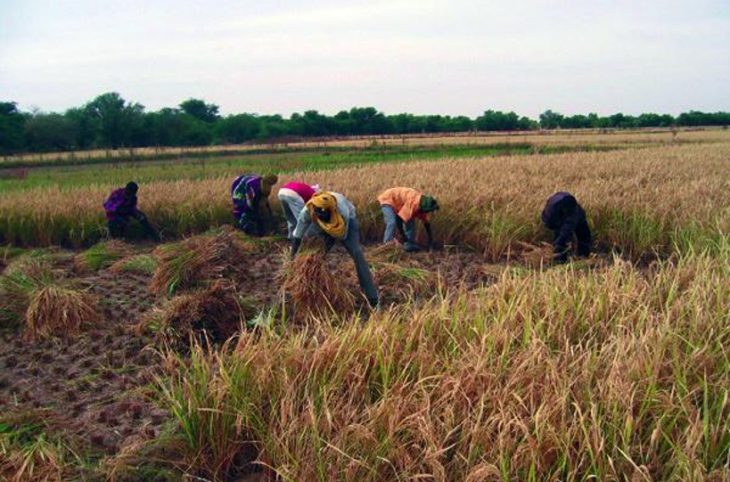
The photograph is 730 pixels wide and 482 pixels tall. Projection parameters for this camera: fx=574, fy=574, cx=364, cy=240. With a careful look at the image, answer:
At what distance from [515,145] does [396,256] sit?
92.8 feet

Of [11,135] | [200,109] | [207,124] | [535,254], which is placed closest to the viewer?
[535,254]

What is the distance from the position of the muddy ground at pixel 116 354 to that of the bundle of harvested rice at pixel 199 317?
189 millimetres

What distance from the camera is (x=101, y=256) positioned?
25.0 ft

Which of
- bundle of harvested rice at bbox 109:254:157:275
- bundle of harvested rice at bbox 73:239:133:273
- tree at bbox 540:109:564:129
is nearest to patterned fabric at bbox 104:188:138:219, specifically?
bundle of harvested rice at bbox 73:239:133:273

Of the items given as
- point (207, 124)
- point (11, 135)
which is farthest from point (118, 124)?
point (207, 124)

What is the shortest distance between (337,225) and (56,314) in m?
2.61

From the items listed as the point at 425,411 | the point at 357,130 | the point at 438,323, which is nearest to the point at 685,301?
the point at 438,323

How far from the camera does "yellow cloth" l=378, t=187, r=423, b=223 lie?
7.39 metres

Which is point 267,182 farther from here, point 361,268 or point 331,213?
point 361,268

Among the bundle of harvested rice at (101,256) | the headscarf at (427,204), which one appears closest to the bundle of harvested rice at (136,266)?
the bundle of harvested rice at (101,256)

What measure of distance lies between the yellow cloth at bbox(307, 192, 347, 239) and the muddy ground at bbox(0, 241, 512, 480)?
26.7 inches

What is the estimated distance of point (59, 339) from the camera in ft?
16.0

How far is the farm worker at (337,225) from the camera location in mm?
5426

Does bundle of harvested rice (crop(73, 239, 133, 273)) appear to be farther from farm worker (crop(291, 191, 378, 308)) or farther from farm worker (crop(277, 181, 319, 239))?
farm worker (crop(291, 191, 378, 308))
